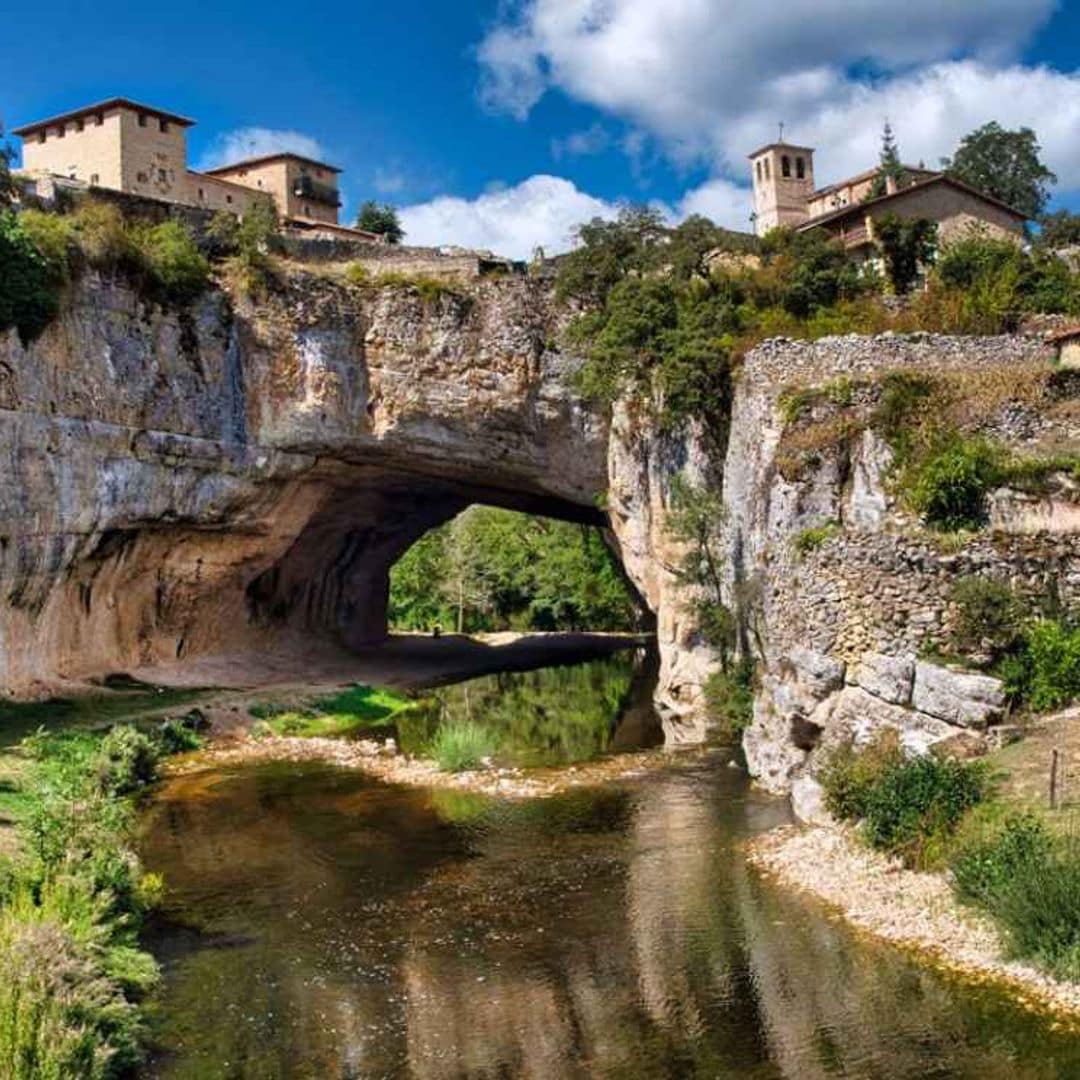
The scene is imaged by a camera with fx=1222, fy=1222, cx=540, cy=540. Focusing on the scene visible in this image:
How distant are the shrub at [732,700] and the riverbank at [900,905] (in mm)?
8204

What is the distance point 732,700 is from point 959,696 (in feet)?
31.5

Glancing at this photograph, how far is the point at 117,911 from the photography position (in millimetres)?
14500

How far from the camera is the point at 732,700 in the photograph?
26500mm

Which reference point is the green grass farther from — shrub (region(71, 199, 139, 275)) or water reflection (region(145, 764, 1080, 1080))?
shrub (region(71, 199, 139, 275))

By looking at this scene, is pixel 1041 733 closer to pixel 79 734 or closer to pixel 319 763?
pixel 319 763

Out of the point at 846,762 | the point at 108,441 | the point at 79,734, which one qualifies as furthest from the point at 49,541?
the point at 846,762

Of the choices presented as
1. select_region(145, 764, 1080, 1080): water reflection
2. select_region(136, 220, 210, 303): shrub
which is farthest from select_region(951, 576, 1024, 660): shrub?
select_region(136, 220, 210, 303): shrub

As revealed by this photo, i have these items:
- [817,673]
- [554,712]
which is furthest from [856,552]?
[554,712]

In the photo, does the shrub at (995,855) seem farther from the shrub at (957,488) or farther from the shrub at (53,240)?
the shrub at (53,240)

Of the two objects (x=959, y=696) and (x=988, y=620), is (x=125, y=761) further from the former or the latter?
(x=988, y=620)

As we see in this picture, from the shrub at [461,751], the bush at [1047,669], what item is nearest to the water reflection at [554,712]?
the shrub at [461,751]

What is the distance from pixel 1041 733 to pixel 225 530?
27.8 meters

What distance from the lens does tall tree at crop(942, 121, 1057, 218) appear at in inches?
2549

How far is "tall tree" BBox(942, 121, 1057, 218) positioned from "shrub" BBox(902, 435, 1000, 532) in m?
49.6
